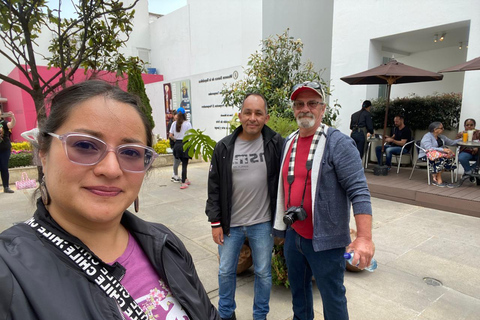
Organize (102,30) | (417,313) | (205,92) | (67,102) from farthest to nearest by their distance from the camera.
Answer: (205,92) → (102,30) → (417,313) → (67,102)

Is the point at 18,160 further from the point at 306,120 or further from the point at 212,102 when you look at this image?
the point at 306,120

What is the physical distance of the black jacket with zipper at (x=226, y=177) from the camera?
236cm

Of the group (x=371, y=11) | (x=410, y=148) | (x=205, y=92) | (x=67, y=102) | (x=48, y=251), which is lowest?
(x=410, y=148)

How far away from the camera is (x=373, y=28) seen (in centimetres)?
805

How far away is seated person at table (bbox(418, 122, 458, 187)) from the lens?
6.01 m

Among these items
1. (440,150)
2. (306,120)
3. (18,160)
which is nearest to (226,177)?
(306,120)

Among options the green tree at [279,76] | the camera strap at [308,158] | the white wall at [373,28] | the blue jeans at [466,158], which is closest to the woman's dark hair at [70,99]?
the camera strap at [308,158]

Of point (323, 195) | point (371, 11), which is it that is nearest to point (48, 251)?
point (323, 195)

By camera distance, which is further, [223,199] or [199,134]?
[199,134]

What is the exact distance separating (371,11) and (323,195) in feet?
26.6

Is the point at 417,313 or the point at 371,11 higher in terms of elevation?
the point at 371,11

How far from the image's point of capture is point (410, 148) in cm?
788

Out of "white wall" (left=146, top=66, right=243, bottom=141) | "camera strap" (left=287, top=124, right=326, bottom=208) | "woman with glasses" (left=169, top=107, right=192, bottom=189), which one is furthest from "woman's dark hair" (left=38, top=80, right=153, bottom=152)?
"white wall" (left=146, top=66, right=243, bottom=141)

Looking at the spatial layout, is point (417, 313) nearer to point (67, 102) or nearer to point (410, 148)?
point (67, 102)
